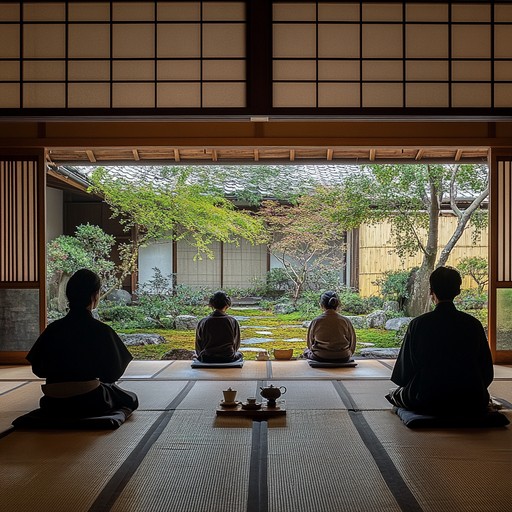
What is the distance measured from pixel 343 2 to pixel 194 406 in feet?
9.99

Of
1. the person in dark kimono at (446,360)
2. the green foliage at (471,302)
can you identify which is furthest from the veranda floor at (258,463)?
the green foliage at (471,302)

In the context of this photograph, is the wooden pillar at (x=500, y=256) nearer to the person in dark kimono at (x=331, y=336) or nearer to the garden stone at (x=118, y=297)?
the person in dark kimono at (x=331, y=336)

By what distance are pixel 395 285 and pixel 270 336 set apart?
91.2 inches

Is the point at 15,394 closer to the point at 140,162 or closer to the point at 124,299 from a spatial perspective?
the point at 140,162

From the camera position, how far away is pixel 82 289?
3689 millimetres

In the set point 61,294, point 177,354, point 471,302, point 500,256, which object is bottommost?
point 177,354

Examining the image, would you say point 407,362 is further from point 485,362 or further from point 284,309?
point 284,309

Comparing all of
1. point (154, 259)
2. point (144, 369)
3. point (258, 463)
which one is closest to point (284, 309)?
point (154, 259)

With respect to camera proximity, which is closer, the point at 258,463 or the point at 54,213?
the point at 258,463

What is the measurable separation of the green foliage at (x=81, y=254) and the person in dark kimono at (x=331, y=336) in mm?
4816

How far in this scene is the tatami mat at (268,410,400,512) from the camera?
7.82 ft

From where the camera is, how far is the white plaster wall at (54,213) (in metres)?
11.2

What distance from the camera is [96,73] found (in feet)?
16.0

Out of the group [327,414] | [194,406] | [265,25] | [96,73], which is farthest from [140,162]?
[327,414]
